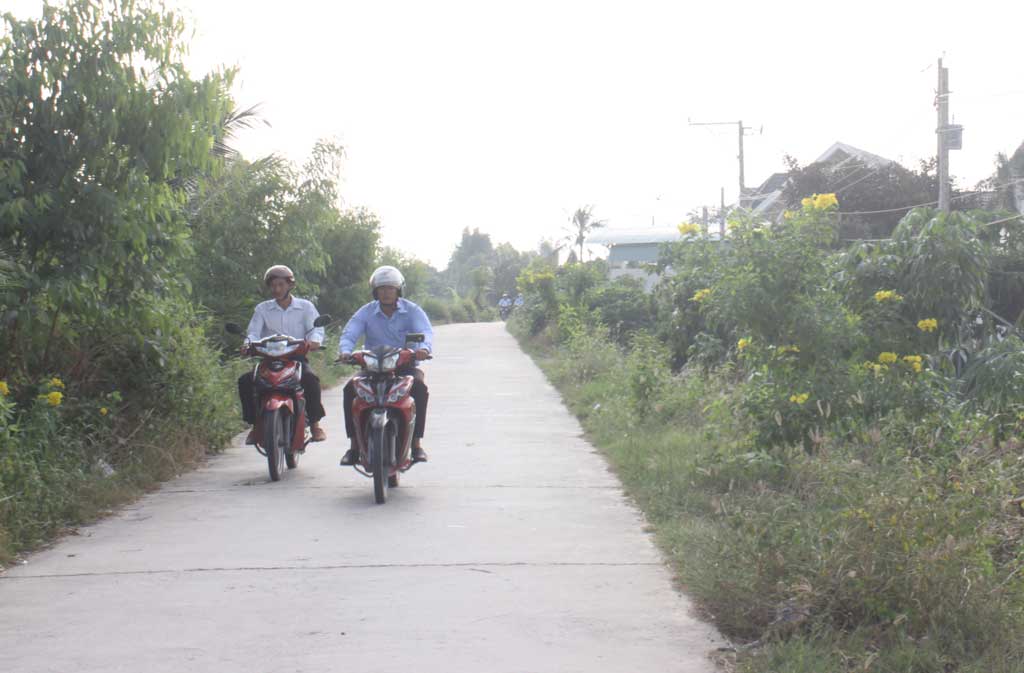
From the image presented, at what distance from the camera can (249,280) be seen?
15625 mm

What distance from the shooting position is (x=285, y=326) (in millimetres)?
9984

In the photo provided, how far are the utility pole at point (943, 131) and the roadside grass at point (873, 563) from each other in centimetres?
1913

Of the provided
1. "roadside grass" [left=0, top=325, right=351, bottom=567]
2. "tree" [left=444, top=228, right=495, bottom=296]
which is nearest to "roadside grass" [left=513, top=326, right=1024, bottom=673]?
"roadside grass" [left=0, top=325, right=351, bottom=567]

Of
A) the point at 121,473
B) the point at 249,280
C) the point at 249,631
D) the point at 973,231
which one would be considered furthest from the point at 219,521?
the point at 249,280

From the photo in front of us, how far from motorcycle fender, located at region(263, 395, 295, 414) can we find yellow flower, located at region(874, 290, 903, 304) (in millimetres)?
4602

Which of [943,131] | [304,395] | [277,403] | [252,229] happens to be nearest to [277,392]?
[277,403]

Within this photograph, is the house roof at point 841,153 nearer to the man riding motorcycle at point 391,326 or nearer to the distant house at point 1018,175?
the distant house at point 1018,175

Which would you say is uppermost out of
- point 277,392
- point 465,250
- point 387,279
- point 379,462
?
point 465,250

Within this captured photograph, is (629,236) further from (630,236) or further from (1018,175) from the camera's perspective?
(1018,175)

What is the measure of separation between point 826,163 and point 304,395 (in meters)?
29.7

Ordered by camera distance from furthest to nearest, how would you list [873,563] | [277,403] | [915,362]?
[277,403] < [915,362] < [873,563]

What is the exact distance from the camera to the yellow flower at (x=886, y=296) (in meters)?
7.76

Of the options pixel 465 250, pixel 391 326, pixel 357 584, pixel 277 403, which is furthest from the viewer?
pixel 465 250

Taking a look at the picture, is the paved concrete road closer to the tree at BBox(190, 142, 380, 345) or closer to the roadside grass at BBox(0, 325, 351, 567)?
the roadside grass at BBox(0, 325, 351, 567)
